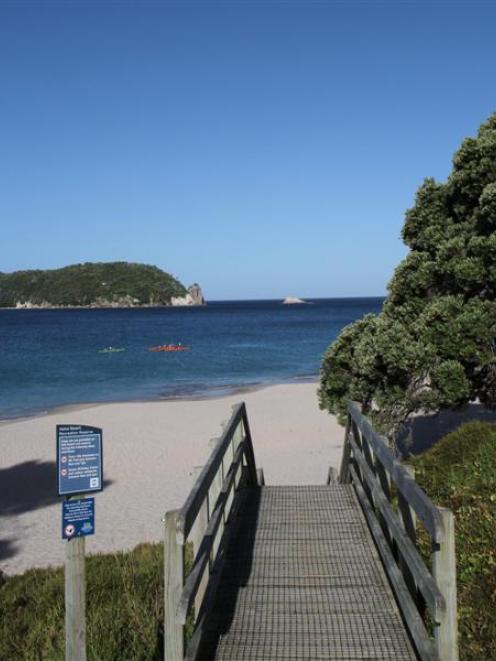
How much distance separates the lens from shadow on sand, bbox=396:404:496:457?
1998 cm

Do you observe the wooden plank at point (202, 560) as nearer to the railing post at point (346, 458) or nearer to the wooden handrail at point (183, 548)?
the wooden handrail at point (183, 548)

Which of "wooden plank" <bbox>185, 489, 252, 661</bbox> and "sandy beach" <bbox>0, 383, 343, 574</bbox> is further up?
"wooden plank" <bbox>185, 489, 252, 661</bbox>

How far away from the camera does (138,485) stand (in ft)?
58.2

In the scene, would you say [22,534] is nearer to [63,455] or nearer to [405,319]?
[405,319]

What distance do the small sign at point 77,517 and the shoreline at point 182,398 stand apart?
26248 mm

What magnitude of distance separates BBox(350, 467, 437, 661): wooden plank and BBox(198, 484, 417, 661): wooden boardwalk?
0.71ft

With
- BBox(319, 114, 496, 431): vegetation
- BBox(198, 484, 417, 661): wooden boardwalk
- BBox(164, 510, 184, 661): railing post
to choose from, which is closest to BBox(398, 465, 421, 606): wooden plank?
BBox(198, 484, 417, 661): wooden boardwalk

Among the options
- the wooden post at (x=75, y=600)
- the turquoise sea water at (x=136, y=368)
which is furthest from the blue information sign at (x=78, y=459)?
the turquoise sea water at (x=136, y=368)

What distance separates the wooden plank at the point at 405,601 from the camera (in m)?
4.19

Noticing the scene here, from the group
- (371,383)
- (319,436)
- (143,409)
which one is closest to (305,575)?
(371,383)

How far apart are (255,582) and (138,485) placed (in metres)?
12.5

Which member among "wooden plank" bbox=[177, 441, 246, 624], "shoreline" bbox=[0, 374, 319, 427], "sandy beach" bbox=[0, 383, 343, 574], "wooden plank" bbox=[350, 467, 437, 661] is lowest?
"shoreline" bbox=[0, 374, 319, 427]

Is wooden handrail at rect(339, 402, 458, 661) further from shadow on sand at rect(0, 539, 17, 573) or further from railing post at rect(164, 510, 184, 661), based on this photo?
shadow on sand at rect(0, 539, 17, 573)

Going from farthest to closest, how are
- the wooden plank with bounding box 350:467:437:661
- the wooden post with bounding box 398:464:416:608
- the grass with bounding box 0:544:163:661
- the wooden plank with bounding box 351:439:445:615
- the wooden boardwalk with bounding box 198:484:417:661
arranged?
the grass with bounding box 0:544:163:661
the wooden post with bounding box 398:464:416:608
the wooden boardwalk with bounding box 198:484:417:661
the wooden plank with bounding box 350:467:437:661
the wooden plank with bounding box 351:439:445:615
